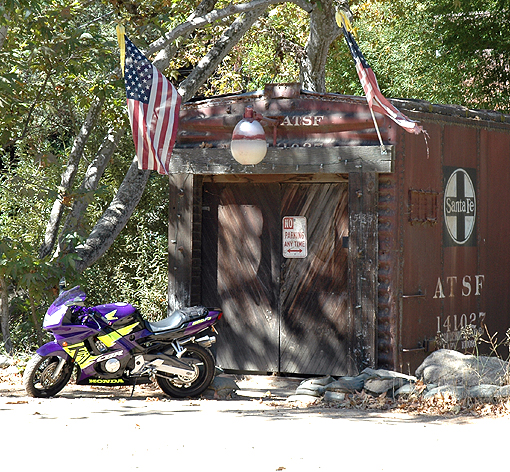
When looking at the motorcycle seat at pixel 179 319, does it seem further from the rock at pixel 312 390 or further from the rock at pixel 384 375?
the rock at pixel 384 375

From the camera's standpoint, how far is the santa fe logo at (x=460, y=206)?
9789mm

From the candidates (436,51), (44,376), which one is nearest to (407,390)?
(44,376)

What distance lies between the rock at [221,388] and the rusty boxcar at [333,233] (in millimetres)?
1126

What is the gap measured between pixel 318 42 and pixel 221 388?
6.80m

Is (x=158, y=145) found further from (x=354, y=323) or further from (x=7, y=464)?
(x=7, y=464)

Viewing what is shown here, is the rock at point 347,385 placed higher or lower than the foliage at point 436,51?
lower

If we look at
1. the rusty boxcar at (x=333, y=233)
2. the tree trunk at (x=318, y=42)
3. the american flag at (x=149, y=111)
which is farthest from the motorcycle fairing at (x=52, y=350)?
the tree trunk at (x=318, y=42)

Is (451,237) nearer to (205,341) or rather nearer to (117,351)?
(205,341)

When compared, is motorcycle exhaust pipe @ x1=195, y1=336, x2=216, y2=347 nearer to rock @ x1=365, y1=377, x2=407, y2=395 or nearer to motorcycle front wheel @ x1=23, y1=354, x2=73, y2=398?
motorcycle front wheel @ x1=23, y1=354, x2=73, y2=398

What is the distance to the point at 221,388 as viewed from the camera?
8.56m

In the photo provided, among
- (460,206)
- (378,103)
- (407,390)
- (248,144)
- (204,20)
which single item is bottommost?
(407,390)

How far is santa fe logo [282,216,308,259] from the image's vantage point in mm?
9555

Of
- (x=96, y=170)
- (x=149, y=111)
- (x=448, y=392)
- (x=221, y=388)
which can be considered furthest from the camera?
(x=96, y=170)

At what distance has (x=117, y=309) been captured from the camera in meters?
8.31
